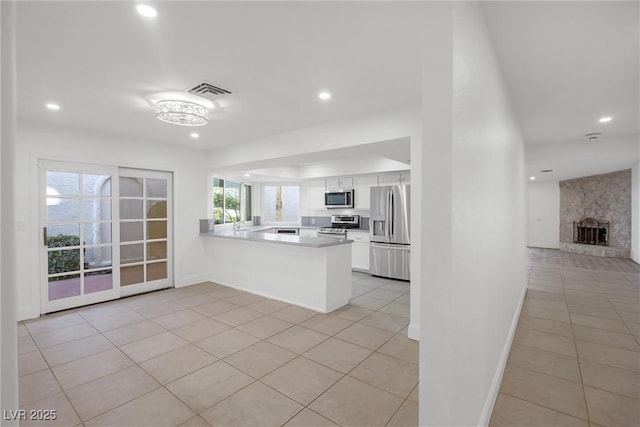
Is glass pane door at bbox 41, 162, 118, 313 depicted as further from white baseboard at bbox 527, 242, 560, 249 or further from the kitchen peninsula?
white baseboard at bbox 527, 242, 560, 249

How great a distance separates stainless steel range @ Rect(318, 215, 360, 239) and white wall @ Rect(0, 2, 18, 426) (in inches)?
235

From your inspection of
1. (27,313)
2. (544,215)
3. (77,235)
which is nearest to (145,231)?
(77,235)

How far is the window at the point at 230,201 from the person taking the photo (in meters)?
6.66

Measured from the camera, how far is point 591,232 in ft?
27.3

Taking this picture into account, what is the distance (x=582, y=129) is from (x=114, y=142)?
6839mm

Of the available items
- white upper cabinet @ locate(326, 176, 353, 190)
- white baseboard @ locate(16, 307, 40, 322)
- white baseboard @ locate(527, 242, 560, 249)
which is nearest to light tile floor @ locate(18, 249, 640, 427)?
white baseboard @ locate(16, 307, 40, 322)

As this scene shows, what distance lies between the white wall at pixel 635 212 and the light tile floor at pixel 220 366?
6821mm

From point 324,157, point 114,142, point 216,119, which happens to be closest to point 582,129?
point 324,157

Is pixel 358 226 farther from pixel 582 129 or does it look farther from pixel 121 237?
pixel 121 237

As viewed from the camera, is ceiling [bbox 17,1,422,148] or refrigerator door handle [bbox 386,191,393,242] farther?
refrigerator door handle [bbox 386,191,393,242]

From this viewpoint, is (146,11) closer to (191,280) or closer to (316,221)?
(191,280)

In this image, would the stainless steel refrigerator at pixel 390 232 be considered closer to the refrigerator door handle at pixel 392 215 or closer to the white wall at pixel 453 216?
the refrigerator door handle at pixel 392 215

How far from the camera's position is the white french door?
12.5 ft

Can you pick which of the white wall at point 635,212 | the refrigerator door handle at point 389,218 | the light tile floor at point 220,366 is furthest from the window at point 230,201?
the white wall at point 635,212
